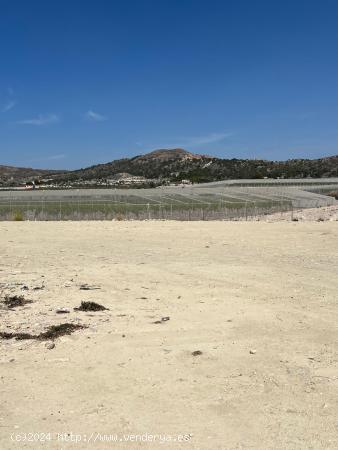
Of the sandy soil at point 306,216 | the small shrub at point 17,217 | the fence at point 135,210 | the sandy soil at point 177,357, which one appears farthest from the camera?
the fence at point 135,210

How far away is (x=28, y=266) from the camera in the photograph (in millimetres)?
10445

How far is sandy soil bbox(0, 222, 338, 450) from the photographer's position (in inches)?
154

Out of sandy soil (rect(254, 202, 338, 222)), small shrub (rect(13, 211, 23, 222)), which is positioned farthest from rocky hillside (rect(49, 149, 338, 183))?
small shrub (rect(13, 211, 23, 222))

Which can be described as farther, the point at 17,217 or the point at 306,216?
the point at 306,216

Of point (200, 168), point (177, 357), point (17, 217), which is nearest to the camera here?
point (177, 357)

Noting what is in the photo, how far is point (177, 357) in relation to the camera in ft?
17.5

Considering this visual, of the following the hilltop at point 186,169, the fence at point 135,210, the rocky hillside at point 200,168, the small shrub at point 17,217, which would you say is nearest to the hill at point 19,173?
the hilltop at point 186,169

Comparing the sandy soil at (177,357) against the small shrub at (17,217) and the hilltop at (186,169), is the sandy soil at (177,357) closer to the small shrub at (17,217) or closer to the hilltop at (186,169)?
the small shrub at (17,217)

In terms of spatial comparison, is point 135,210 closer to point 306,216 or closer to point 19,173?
point 306,216

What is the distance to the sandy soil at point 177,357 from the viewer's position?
3.92 metres

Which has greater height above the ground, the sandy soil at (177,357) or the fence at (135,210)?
the sandy soil at (177,357)

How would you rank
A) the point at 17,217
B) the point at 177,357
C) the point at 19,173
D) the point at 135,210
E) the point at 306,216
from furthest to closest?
the point at 19,173, the point at 135,210, the point at 306,216, the point at 17,217, the point at 177,357

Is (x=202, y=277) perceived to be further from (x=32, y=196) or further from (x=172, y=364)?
(x=32, y=196)

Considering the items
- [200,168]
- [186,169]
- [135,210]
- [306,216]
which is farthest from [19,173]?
[306,216]
